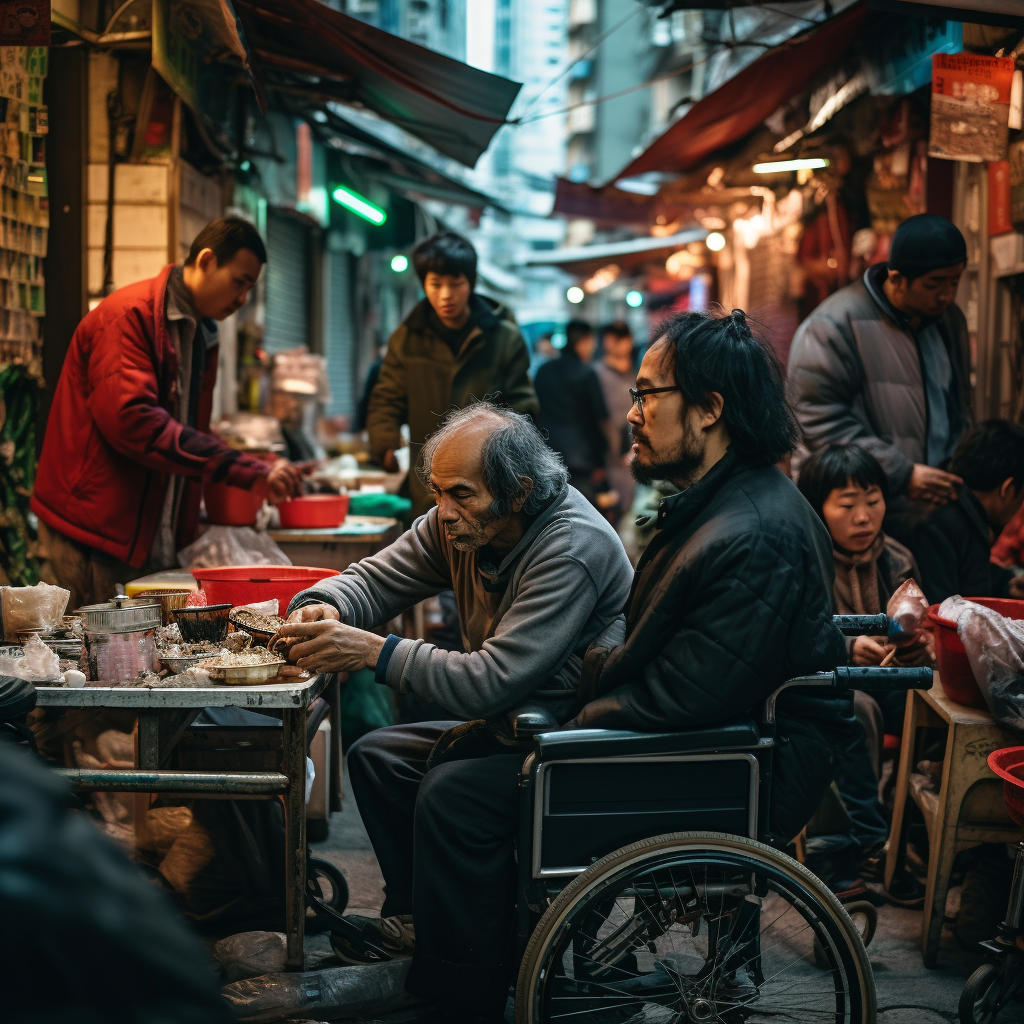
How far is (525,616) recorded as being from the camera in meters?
2.86

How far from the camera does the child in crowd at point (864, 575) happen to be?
3914 millimetres

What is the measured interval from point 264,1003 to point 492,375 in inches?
145

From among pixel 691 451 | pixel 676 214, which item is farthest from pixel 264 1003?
pixel 676 214

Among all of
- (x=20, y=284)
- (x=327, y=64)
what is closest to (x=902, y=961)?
(x=20, y=284)

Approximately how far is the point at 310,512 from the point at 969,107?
337 cm

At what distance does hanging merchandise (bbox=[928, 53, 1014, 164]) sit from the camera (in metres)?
4.71

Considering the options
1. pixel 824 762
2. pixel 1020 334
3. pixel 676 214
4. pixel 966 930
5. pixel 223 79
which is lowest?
pixel 966 930

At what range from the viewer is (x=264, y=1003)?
2.81m

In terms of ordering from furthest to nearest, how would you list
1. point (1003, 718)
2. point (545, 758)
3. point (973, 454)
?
point (973, 454)
point (1003, 718)
point (545, 758)

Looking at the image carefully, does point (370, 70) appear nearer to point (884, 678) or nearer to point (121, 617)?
point (121, 617)

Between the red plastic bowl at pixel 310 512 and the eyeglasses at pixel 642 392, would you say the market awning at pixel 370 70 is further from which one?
the eyeglasses at pixel 642 392

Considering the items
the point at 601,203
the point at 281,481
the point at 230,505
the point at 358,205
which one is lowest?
the point at 230,505

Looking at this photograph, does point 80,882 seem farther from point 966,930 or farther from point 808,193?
point 808,193

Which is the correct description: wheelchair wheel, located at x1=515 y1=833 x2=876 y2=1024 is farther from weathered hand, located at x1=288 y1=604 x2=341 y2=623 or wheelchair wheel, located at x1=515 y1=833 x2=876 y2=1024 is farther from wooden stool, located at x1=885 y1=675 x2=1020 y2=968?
weathered hand, located at x1=288 y1=604 x2=341 y2=623
